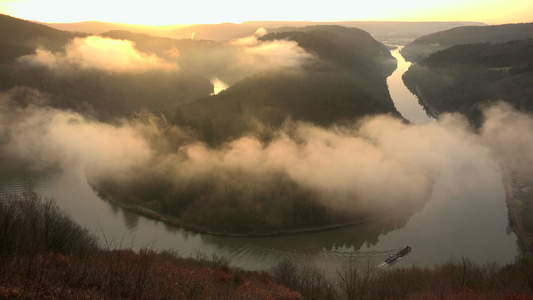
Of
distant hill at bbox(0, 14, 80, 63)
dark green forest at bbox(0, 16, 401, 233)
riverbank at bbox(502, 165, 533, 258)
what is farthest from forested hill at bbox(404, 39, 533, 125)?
distant hill at bbox(0, 14, 80, 63)

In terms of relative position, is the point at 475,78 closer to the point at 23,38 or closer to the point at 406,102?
the point at 406,102

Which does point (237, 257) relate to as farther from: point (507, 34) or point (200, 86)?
point (507, 34)

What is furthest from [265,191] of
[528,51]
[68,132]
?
[528,51]

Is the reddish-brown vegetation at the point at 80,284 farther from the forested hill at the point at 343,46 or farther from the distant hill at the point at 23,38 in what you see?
the distant hill at the point at 23,38

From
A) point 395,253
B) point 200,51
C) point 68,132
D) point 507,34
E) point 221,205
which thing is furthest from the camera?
point 507,34

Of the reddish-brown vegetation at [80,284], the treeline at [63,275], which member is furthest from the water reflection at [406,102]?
the reddish-brown vegetation at [80,284]

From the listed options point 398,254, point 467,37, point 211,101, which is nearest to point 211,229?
point 398,254

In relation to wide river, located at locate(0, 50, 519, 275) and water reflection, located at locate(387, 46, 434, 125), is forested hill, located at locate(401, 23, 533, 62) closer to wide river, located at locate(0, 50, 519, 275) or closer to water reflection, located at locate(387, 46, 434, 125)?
water reflection, located at locate(387, 46, 434, 125)
